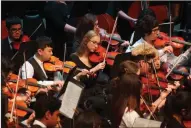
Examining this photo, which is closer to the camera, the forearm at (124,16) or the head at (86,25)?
the head at (86,25)

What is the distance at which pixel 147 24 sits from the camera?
264 inches

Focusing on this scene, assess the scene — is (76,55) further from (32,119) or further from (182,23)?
(182,23)

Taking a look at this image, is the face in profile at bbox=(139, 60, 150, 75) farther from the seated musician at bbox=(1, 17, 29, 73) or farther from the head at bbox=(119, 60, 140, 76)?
the seated musician at bbox=(1, 17, 29, 73)

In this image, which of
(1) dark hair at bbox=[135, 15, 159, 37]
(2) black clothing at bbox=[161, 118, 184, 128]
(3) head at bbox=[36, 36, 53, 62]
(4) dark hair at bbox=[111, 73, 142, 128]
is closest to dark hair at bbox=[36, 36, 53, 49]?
(3) head at bbox=[36, 36, 53, 62]

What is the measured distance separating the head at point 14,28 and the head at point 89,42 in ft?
2.23

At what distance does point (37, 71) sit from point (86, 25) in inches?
31.0

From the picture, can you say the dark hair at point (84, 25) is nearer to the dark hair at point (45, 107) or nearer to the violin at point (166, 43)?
the violin at point (166, 43)

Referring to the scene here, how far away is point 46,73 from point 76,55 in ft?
1.01

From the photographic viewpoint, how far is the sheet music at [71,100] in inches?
185

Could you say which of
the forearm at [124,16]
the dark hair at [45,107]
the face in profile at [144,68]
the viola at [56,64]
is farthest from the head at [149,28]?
the dark hair at [45,107]

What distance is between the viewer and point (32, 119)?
5426 millimetres

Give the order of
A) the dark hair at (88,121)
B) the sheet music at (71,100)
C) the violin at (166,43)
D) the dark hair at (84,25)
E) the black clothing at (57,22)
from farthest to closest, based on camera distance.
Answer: the black clothing at (57,22) < the violin at (166,43) < the dark hair at (84,25) < the dark hair at (88,121) < the sheet music at (71,100)

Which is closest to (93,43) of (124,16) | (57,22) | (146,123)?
(57,22)

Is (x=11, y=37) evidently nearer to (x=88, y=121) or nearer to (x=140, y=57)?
(x=140, y=57)
